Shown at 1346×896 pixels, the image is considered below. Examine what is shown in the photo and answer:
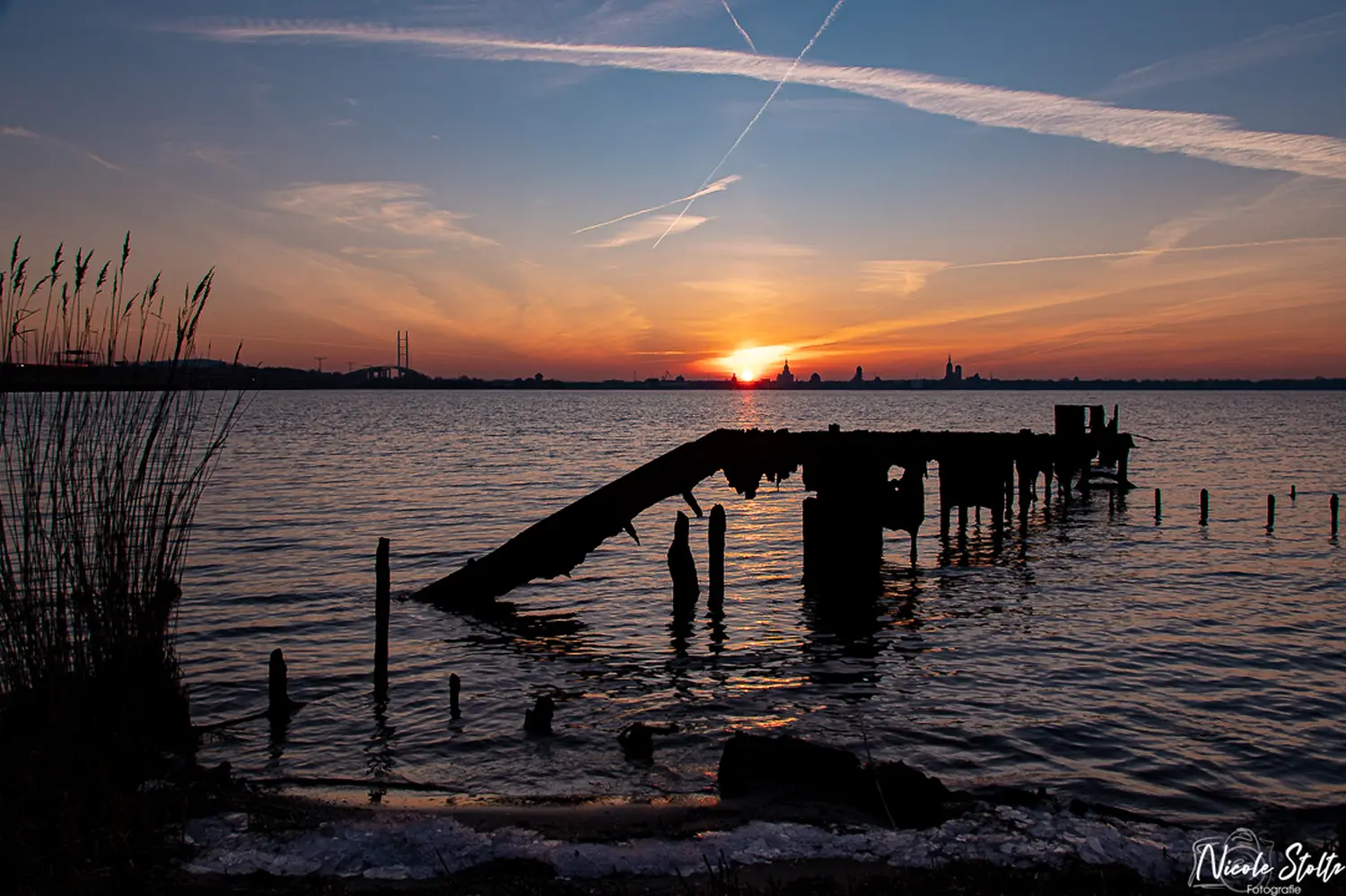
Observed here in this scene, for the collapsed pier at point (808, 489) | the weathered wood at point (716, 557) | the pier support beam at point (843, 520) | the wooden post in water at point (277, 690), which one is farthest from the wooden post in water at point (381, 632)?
the pier support beam at point (843, 520)

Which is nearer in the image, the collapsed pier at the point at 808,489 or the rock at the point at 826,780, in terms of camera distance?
the rock at the point at 826,780

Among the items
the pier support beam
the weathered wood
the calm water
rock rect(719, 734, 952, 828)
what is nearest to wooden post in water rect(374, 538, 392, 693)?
the calm water

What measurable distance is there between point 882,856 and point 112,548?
7.09m

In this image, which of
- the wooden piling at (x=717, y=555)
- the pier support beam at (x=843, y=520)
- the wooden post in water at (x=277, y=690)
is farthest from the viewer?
the pier support beam at (x=843, y=520)

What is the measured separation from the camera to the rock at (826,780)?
823 centimetres

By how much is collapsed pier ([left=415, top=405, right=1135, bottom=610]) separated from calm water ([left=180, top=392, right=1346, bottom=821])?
97cm

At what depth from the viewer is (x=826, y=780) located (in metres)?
8.80

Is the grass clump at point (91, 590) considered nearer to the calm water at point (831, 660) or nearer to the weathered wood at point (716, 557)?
the calm water at point (831, 660)

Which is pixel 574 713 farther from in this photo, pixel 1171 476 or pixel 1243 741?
pixel 1171 476

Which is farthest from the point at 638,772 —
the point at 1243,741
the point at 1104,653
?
the point at 1104,653
